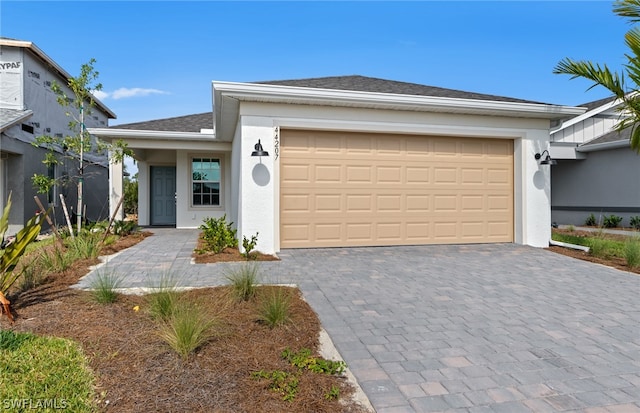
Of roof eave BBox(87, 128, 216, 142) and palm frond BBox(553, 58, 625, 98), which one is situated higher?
palm frond BBox(553, 58, 625, 98)

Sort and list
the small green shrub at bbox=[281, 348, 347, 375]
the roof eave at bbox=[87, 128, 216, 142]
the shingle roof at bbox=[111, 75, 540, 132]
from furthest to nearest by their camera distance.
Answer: the roof eave at bbox=[87, 128, 216, 142] < the shingle roof at bbox=[111, 75, 540, 132] < the small green shrub at bbox=[281, 348, 347, 375]

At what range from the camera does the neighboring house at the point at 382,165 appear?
7.57 meters

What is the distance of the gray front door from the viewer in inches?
582

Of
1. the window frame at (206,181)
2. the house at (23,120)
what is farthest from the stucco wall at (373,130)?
the house at (23,120)

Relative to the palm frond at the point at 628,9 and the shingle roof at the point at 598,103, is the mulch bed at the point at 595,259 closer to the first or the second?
the palm frond at the point at 628,9

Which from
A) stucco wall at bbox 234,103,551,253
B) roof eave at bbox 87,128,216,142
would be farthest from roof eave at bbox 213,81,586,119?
roof eave at bbox 87,128,216,142

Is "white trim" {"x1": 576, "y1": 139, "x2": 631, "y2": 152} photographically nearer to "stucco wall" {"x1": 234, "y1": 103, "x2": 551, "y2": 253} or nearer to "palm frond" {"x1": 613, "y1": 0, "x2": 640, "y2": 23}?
"stucco wall" {"x1": 234, "y1": 103, "x2": 551, "y2": 253}

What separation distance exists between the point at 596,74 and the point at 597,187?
975 cm

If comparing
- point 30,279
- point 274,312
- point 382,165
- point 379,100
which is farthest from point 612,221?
point 30,279

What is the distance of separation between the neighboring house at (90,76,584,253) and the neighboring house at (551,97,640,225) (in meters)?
7.90

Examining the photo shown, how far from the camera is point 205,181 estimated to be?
44.9 feet

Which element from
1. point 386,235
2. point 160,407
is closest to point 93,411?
point 160,407

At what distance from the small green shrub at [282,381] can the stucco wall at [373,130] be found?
4905 mm

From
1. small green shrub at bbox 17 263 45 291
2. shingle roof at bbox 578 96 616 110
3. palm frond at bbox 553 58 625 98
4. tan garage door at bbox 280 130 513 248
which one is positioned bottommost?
small green shrub at bbox 17 263 45 291
